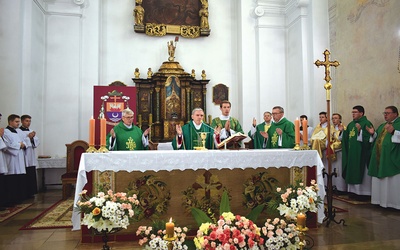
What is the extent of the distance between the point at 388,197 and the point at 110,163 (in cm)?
560

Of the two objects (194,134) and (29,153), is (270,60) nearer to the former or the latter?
(194,134)

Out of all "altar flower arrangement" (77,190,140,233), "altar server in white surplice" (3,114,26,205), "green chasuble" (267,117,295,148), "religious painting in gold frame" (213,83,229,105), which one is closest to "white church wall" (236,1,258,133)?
"religious painting in gold frame" (213,83,229,105)

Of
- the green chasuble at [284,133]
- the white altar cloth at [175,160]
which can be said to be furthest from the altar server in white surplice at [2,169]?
the green chasuble at [284,133]

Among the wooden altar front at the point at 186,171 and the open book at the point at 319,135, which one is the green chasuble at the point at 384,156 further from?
the wooden altar front at the point at 186,171

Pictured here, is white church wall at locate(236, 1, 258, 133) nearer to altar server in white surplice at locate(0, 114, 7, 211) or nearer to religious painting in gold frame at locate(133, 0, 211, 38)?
religious painting in gold frame at locate(133, 0, 211, 38)

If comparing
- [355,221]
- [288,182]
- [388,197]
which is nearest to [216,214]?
[288,182]

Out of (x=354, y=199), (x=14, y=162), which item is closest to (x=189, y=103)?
(x=14, y=162)

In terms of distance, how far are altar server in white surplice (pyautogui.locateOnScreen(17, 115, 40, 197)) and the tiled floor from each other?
83.9 inches

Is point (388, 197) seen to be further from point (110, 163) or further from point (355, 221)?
point (110, 163)

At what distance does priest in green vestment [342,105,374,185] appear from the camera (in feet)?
25.6

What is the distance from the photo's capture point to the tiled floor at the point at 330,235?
14.9 ft

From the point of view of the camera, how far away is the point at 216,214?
4.98 metres

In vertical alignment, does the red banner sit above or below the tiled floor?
above

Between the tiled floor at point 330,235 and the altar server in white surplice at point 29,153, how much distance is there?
2131mm
